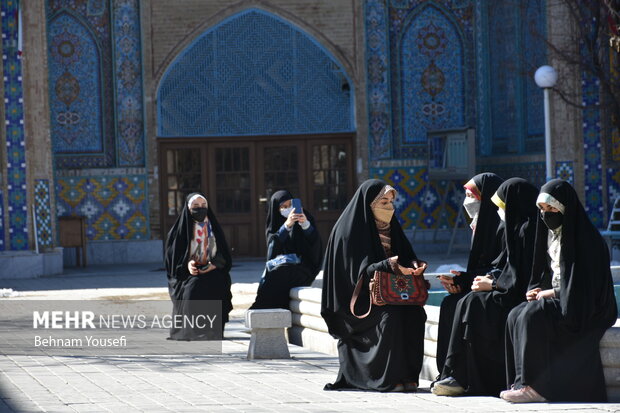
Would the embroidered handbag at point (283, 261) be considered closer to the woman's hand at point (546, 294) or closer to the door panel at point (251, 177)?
the woman's hand at point (546, 294)

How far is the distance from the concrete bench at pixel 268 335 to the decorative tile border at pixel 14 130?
8.12 m

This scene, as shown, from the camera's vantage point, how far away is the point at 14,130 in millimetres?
15508

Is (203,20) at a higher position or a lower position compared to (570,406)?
higher

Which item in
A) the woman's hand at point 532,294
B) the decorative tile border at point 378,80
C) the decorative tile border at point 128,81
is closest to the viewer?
the woman's hand at point 532,294

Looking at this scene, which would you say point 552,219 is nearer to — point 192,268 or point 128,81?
point 192,268

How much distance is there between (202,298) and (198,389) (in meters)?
2.84

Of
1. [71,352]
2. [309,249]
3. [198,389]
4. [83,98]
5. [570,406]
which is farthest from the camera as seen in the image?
[83,98]

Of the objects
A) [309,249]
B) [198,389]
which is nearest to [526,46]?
[309,249]

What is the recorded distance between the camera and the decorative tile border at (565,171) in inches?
633

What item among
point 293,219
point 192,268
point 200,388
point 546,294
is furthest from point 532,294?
point 192,268

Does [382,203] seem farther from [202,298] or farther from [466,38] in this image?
[466,38]

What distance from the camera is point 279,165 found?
58.9ft

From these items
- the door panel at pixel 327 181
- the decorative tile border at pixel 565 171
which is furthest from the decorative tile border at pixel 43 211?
the decorative tile border at pixel 565 171

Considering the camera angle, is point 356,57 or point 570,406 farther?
point 356,57
